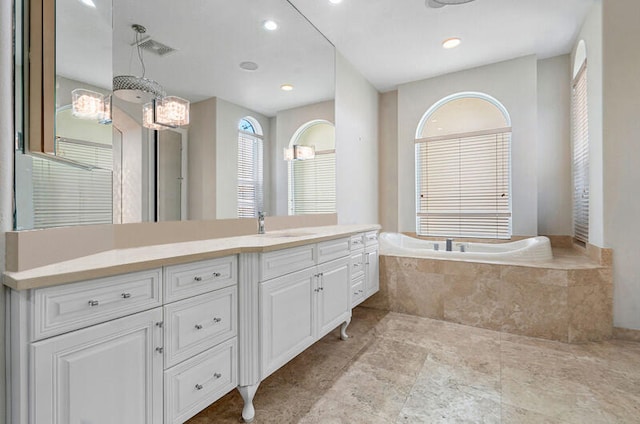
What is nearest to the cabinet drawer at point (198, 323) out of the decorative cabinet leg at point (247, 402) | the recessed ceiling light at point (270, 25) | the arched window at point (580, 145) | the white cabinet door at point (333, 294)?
the decorative cabinet leg at point (247, 402)

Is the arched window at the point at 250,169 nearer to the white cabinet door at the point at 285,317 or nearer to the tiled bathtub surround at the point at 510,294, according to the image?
the white cabinet door at the point at 285,317

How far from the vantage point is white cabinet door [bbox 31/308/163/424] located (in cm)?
90

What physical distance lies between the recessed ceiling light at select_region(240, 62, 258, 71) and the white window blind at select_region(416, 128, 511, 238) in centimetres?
255

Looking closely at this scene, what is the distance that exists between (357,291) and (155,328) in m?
1.77

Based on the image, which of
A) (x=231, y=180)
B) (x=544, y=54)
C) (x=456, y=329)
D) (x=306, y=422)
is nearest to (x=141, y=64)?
(x=231, y=180)

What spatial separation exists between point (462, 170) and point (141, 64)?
140 inches

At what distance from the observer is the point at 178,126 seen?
5.82 feet

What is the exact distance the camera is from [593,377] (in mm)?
1891

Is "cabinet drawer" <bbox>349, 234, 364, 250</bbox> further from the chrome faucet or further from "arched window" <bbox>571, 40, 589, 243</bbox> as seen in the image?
"arched window" <bbox>571, 40, 589, 243</bbox>

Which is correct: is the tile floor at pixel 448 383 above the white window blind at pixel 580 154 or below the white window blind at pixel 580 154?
below

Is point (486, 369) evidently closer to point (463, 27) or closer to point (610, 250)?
point (610, 250)

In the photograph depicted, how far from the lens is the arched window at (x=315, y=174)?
278 cm

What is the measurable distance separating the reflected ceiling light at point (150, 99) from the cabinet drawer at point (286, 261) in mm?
927

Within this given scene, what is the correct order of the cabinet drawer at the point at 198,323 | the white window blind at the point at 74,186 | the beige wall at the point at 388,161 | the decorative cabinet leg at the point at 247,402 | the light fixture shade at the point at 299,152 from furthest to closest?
the beige wall at the point at 388,161, the light fixture shade at the point at 299,152, the decorative cabinet leg at the point at 247,402, the cabinet drawer at the point at 198,323, the white window blind at the point at 74,186
